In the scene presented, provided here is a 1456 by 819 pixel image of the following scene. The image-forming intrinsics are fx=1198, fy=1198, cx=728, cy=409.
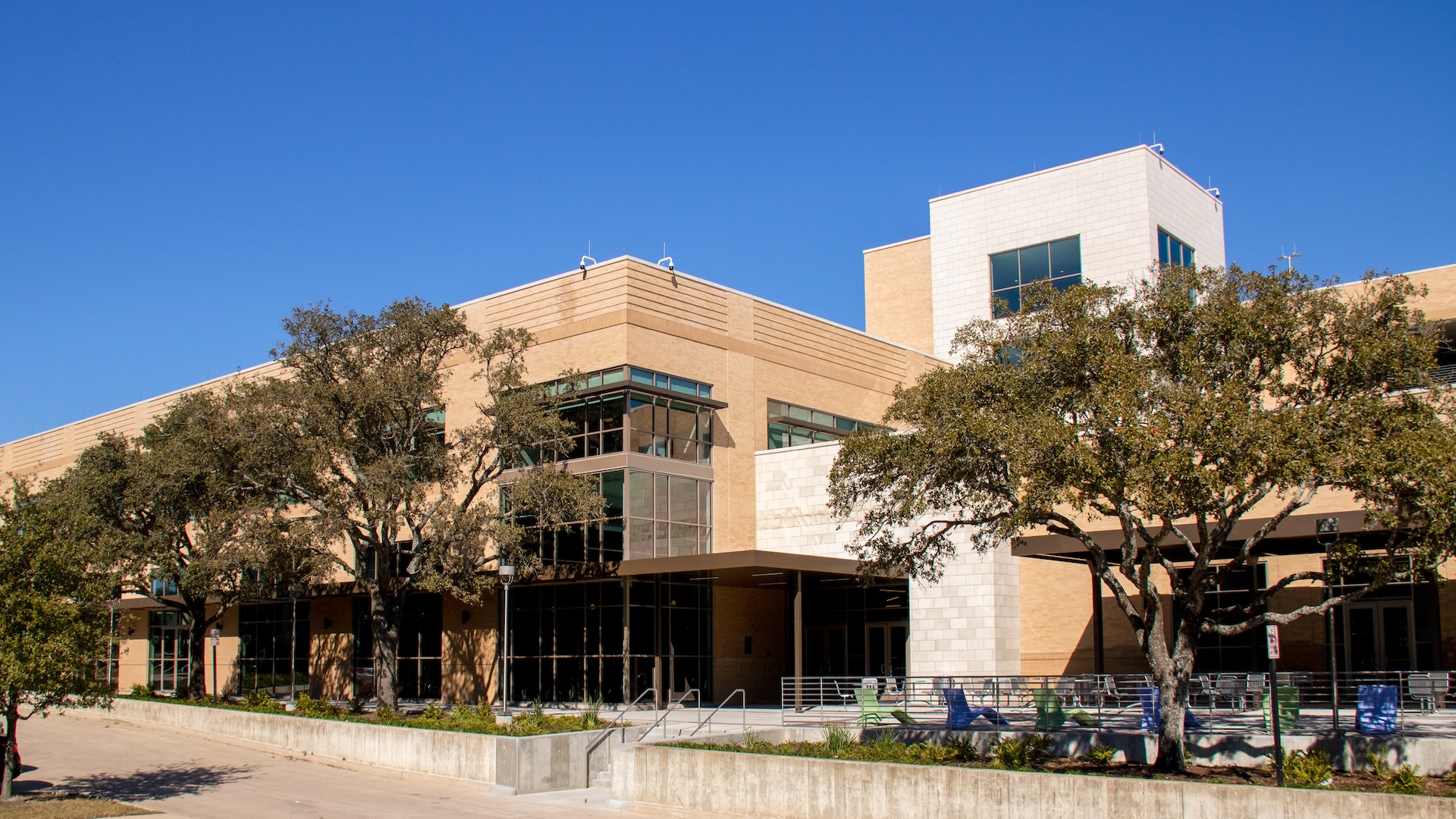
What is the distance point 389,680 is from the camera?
29812mm

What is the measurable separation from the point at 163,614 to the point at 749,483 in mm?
29435

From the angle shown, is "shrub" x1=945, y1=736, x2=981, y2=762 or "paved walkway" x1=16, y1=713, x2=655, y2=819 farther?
"paved walkway" x1=16, y1=713, x2=655, y2=819

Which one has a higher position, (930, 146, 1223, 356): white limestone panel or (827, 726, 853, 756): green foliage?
(930, 146, 1223, 356): white limestone panel

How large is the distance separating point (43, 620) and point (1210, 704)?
20688mm

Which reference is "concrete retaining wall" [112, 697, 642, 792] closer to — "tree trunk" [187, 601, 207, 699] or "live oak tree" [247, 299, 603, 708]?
"live oak tree" [247, 299, 603, 708]

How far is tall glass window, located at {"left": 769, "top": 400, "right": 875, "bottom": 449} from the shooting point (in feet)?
126

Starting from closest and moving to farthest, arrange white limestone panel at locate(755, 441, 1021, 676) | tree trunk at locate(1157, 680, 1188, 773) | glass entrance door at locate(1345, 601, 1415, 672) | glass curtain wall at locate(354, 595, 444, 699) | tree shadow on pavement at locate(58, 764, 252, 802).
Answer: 1. tree trunk at locate(1157, 680, 1188, 773)
2. tree shadow on pavement at locate(58, 764, 252, 802)
3. glass entrance door at locate(1345, 601, 1415, 672)
4. white limestone panel at locate(755, 441, 1021, 676)
5. glass curtain wall at locate(354, 595, 444, 699)

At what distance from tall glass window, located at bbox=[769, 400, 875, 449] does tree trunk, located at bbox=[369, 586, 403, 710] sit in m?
13.0

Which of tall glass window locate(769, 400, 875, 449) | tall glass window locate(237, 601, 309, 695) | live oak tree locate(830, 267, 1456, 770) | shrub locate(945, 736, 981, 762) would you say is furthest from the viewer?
tall glass window locate(237, 601, 309, 695)

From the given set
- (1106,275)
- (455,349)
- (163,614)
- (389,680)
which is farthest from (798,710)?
(163,614)

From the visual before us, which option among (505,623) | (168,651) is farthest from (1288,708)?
(168,651)

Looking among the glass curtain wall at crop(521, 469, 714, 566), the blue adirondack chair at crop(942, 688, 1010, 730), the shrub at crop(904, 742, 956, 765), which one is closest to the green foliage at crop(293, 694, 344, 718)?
the glass curtain wall at crop(521, 469, 714, 566)

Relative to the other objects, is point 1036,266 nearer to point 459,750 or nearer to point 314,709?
point 314,709

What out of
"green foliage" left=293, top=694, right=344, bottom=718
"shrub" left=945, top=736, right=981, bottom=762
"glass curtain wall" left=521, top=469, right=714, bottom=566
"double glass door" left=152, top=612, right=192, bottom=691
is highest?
"glass curtain wall" left=521, top=469, right=714, bottom=566
